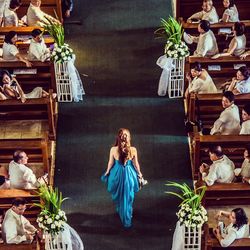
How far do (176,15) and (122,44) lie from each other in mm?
1082

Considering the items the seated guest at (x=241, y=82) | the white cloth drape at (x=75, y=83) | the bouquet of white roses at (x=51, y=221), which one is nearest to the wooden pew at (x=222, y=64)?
the seated guest at (x=241, y=82)

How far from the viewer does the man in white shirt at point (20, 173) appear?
12.9 metres

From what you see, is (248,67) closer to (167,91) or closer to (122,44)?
(167,91)

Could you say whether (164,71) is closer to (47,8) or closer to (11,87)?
(11,87)

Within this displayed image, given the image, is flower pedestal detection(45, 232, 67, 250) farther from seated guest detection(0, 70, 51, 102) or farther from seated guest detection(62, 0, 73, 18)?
seated guest detection(62, 0, 73, 18)

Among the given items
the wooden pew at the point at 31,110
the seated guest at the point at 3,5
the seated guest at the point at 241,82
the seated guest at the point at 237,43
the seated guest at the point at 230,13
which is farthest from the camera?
the seated guest at the point at 3,5

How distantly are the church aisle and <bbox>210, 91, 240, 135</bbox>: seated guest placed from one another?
2.43 feet

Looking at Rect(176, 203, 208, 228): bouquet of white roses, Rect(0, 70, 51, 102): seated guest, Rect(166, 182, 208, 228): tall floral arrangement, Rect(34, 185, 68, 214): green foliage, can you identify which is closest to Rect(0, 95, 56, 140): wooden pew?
Rect(0, 70, 51, 102): seated guest

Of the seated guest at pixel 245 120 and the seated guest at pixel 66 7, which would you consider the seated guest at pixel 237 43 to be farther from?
the seated guest at pixel 66 7

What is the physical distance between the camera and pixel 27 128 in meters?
14.7

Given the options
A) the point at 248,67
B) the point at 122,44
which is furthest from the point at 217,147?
the point at 122,44

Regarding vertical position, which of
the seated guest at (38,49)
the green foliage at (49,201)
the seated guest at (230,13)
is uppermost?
the seated guest at (230,13)

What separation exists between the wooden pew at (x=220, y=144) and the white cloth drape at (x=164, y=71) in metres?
1.72

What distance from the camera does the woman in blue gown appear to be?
12695mm
